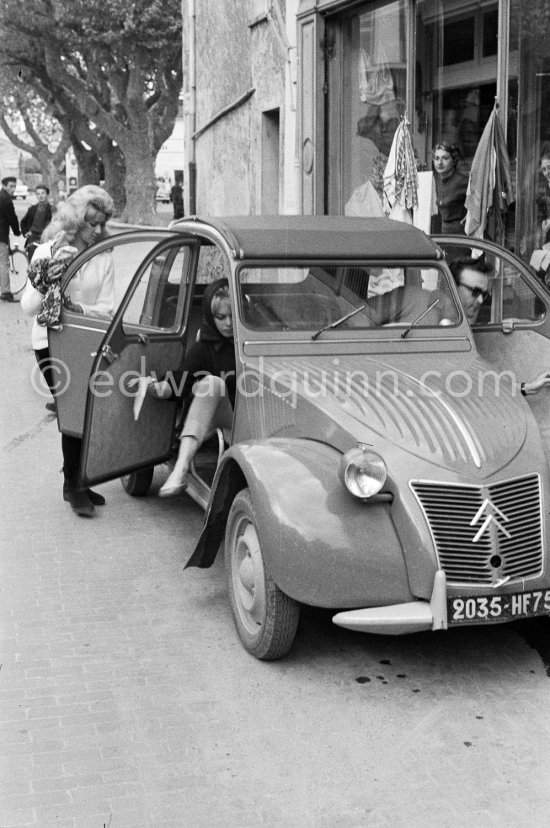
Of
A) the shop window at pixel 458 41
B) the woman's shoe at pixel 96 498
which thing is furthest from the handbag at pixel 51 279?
the shop window at pixel 458 41

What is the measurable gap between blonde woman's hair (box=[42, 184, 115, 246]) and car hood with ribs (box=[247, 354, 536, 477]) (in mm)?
2401

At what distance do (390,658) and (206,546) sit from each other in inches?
39.8

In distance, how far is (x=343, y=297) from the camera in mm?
5574

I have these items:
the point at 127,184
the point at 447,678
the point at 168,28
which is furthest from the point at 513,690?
the point at 127,184

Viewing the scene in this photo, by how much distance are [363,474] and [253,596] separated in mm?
789

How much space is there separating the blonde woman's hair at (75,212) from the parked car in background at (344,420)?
0.41 m

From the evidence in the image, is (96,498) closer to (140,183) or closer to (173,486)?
(173,486)

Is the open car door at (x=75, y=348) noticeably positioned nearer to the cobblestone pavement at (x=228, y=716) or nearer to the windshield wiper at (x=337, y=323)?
the cobblestone pavement at (x=228, y=716)

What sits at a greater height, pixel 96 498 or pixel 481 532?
pixel 481 532

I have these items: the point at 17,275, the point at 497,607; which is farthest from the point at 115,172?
the point at 497,607

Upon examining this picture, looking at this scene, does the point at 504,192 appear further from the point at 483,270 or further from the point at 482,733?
the point at 482,733

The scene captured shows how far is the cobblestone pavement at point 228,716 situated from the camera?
3.47m

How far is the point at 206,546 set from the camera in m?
5.14

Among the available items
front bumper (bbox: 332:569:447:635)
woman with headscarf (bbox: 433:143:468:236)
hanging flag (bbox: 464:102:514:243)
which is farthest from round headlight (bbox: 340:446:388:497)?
woman with headscarf (bbox: 433:143:468:236)
